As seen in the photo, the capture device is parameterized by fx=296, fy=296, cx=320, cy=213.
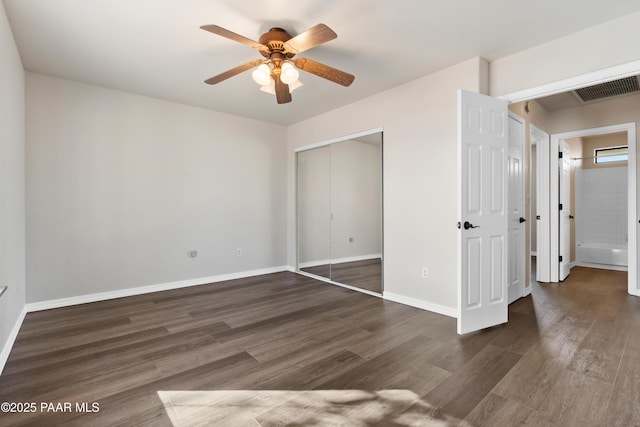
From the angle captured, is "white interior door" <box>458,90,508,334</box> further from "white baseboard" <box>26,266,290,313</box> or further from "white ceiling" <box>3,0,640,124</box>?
"white baseboard" <box>26,266,290,313</box>

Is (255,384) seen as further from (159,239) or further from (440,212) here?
(159,239)

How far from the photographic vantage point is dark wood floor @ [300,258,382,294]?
13.2ft

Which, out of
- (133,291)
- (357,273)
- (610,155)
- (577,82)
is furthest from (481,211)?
(610,155)

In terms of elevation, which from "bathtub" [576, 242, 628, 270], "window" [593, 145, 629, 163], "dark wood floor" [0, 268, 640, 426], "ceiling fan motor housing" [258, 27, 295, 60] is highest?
"ceiling fan motor housing" [258, 27, 295, 60]

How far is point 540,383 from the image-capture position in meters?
1.94

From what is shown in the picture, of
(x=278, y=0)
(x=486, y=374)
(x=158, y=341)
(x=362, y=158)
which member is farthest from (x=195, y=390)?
(x=362, y=158)

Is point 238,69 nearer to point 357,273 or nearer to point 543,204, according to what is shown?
point 357,273

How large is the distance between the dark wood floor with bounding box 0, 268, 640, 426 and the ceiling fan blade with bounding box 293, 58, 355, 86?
7.47 ft

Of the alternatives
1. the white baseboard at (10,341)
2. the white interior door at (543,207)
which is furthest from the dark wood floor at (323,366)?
the white interior door at (543,207)

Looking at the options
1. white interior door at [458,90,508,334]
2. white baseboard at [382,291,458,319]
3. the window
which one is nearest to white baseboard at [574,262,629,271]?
the window

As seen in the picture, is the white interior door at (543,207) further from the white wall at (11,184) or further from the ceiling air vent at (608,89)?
the white wall at (11,184)

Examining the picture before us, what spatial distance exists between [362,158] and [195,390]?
335cm

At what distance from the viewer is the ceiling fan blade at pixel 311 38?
198 cm

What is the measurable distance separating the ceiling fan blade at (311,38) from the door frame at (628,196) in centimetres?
423
